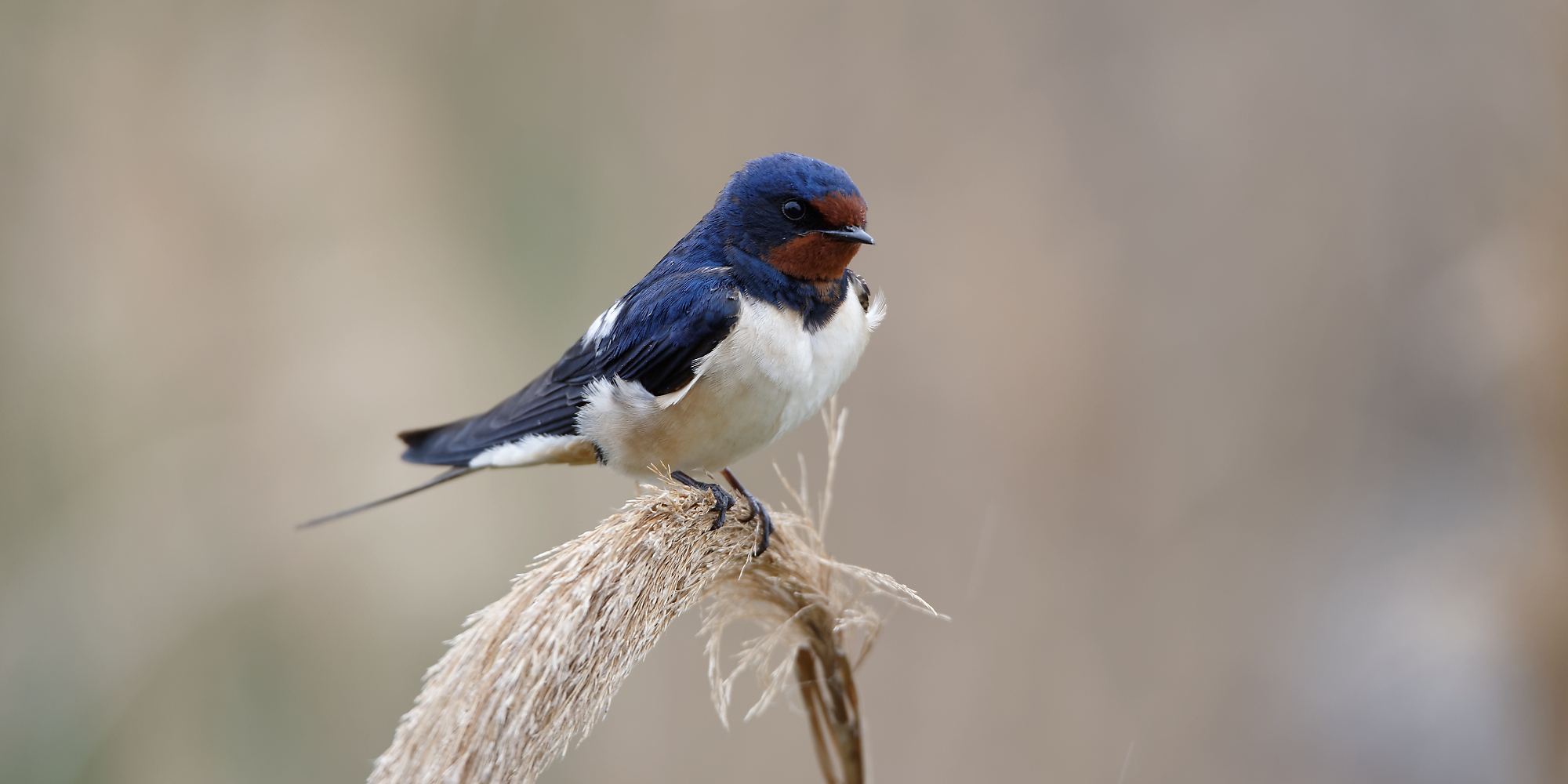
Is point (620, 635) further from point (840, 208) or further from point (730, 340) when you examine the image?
point (840, 208)

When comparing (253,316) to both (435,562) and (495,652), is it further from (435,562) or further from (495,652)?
(495,652)

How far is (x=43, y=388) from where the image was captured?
113 inches

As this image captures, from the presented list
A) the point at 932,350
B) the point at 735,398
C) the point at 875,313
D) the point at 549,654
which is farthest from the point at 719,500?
the point at 932,350

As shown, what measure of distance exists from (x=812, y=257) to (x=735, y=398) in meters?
0.27

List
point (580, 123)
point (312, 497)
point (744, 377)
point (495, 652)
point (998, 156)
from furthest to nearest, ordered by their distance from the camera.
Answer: point (580, 123) → point (998, 156) → point (312, 497) → point (744, 377) → point (495, 652)

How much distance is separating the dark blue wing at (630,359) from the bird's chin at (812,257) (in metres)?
0.09

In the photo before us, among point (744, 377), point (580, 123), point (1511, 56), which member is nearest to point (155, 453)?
point (580, 123)

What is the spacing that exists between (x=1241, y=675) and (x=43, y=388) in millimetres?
4059

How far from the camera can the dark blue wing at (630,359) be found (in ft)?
5.16

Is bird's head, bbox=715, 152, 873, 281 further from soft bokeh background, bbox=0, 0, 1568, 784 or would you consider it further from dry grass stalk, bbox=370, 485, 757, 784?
soft bokeh background, bbox=0, 0, 1568, 784

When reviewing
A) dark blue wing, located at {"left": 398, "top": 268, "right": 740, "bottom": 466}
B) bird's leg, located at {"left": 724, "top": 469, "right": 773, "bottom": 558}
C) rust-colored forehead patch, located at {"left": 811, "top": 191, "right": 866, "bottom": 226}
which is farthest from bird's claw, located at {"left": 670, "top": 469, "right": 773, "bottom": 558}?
rust-colored forehead patch, located at {"left": 811, "top": 191, "right": 866, "bottom": 226}

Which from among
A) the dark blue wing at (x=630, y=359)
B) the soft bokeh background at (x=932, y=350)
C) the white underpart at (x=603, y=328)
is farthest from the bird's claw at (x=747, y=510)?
the soft bokeh background at (x=932, y=350)

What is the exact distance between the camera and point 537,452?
1752mm

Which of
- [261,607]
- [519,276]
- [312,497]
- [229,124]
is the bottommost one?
[261,607]
